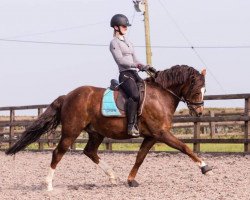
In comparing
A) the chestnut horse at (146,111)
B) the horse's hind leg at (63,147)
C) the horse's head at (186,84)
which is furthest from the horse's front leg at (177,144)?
the horse's hind leg at (63,147)

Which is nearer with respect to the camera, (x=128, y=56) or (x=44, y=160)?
(x=128, y=56)

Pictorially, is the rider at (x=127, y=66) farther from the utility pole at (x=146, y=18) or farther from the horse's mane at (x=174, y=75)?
the utility pole at (x=146, y=18)

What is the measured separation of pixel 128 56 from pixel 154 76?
1.99ft

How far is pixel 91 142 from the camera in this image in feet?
30.4

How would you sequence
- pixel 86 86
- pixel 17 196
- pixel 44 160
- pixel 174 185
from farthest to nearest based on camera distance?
pixel 44 160 < pixel 86 86 < pixel 174 185 < pixel 17 196

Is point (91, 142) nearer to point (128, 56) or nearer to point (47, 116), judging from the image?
point (47, 116)

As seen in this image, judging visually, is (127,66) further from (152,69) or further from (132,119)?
(132,119)

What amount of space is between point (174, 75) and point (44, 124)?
2340 mm

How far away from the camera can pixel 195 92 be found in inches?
336

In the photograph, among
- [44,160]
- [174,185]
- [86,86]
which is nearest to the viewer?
[174,185]

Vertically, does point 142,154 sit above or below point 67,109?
below

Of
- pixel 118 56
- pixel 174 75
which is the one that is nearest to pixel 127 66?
pixel 118 56

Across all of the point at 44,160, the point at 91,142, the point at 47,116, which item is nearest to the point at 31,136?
the point at 47,116

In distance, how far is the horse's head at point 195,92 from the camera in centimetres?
849
